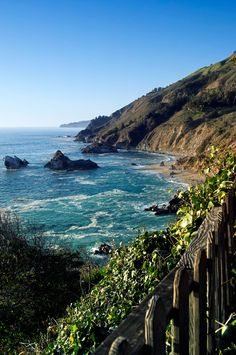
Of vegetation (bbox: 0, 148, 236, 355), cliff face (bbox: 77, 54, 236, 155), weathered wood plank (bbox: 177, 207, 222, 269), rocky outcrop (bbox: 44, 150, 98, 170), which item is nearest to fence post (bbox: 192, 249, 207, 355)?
weathered wood plank (bbox: 177, 207, 222, 269)

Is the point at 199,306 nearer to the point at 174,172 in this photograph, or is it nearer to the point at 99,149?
the point at 174,172

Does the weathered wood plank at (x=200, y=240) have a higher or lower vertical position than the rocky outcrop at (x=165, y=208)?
higher

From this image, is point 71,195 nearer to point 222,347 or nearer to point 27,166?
point 27,166

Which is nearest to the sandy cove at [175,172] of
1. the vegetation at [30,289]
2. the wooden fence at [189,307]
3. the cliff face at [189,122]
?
the cliff face at [189,122]

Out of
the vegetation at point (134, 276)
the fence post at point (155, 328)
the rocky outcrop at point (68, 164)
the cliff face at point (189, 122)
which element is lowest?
the rocky outcrop at point (68, 164)

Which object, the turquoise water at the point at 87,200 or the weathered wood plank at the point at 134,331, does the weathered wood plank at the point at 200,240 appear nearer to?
the weathered wood plank at the point at 134,331

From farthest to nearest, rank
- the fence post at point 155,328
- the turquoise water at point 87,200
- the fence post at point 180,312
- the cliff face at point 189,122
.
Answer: the cliff face at point 189,122 → the turquoise water at point 87,200 → the fence post at point 180,312 → the fence post at point 155,328

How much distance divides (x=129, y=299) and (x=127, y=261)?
111 centimetres

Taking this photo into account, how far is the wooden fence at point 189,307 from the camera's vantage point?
1.86m

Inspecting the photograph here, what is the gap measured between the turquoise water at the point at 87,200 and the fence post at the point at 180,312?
2491 cm

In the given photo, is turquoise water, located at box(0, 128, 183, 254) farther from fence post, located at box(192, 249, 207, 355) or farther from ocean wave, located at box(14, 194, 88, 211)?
fence post, located at box(192, 249, 207, 355)

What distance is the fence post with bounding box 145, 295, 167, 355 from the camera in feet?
6.01

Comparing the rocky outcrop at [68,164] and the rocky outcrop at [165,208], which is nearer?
the rocky outcrop at [165,208]

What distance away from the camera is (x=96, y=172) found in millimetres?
83688
